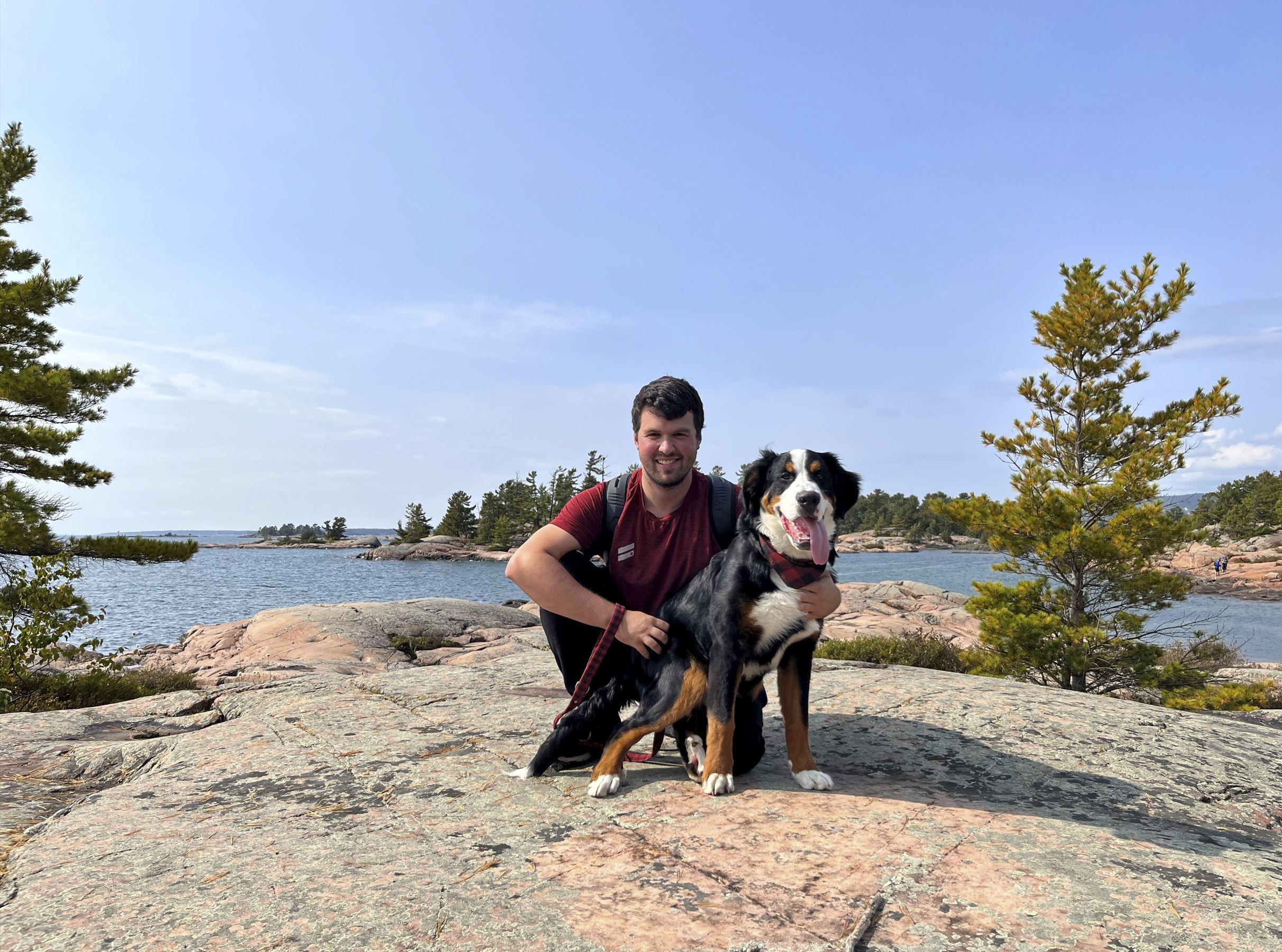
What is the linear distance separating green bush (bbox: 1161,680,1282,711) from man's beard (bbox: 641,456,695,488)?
471 inches

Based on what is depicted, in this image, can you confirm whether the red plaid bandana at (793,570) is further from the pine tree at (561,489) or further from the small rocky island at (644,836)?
the pine tree at (561,489)

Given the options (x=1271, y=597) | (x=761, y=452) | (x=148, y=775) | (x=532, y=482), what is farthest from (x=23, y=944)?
(x=532, y=482)

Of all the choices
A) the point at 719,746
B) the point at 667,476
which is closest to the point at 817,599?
the point at 719,746

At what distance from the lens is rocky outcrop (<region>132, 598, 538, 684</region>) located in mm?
12133

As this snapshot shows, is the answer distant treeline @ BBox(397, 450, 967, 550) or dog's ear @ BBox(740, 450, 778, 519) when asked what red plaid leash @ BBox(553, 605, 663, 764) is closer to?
dog's ear @ BBox(740, 450, 778, 519)

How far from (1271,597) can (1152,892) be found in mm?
56872

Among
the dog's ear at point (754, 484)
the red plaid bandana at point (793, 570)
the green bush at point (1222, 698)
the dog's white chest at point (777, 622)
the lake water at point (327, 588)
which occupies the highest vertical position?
the dog's ear at point (754, 484)

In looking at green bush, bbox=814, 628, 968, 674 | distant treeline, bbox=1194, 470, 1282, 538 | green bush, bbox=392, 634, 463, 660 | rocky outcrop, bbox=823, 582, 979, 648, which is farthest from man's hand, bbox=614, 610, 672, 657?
distant treeline, bbox=1194, 470, 1282, 538

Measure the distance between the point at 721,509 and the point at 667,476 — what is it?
1.28ft

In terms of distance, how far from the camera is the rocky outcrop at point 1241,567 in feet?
153

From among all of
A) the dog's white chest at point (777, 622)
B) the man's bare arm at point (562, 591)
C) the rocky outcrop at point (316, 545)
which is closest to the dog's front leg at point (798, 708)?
the dog's white chest at point (777, 622)

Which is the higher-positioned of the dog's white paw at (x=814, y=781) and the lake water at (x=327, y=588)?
the dog's white paw at (x=814, y=781)

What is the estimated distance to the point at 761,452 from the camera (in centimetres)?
352

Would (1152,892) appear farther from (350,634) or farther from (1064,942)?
(350,634)
